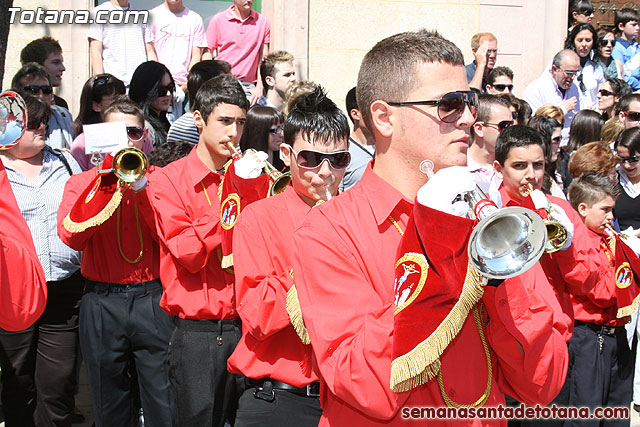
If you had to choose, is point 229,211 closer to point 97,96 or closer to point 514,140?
point 514,140

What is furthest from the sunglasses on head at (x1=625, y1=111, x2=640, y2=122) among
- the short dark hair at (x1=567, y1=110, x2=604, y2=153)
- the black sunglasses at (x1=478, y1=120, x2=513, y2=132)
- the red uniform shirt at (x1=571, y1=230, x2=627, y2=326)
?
the black sunglasses at (x1=478, y1=120, x2=513, y2=132)

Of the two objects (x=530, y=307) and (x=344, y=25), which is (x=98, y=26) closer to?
(x=344, y=25)

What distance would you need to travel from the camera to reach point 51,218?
5.55 m

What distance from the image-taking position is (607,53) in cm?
1102

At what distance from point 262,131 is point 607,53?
22.3 ft

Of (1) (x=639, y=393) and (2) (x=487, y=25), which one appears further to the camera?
(2) (x=487, y=25)

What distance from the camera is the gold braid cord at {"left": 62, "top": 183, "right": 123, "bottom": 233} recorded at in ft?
16.2

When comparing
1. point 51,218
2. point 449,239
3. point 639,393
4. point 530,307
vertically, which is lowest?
point 639,393

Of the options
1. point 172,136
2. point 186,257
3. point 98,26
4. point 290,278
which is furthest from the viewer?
point 98,26

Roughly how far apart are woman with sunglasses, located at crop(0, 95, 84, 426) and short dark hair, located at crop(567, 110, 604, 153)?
545cm

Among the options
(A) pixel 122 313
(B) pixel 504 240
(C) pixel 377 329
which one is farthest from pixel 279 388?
(A) pixel 122 313

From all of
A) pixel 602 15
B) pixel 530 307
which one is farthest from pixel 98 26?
pixel 602 15

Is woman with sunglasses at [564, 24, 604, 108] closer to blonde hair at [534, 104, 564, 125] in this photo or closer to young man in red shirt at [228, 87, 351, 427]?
blonde hair at [534, 104, 564, 125]

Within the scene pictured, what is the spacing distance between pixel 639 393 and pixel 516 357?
17.9 ft
